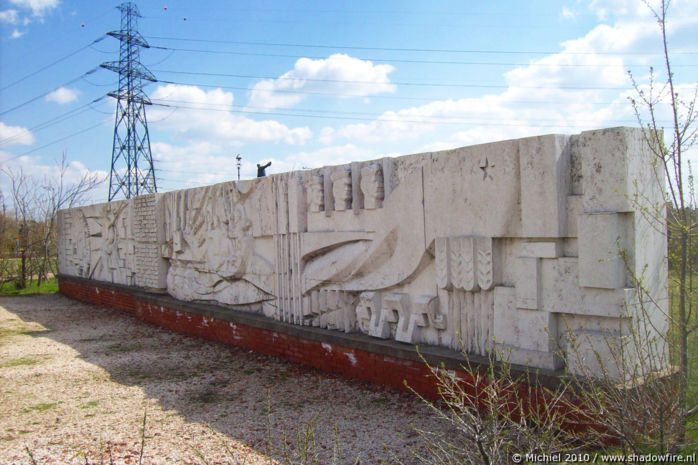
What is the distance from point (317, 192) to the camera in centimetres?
670

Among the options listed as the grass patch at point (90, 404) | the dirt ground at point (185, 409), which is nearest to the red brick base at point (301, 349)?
Answer: the dirt ground at point (185, 409)

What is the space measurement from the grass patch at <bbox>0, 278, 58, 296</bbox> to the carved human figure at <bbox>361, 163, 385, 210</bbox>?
14.0 m

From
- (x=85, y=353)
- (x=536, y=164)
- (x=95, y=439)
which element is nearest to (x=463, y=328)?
(x=536, y=164)

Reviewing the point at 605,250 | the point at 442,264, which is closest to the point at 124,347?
the point at 442,264

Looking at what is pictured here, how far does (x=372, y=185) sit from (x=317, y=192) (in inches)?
39.7

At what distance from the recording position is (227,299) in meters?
8.63

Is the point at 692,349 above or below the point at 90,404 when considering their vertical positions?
above

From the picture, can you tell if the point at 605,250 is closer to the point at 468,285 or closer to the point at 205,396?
the point at 468,285

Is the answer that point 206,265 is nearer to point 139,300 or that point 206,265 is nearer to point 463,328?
point 139,300

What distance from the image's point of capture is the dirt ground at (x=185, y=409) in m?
4.41

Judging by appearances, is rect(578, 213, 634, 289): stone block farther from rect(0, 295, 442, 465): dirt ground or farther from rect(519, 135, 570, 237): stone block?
rect(0, 295, 442, 465): dirt ground

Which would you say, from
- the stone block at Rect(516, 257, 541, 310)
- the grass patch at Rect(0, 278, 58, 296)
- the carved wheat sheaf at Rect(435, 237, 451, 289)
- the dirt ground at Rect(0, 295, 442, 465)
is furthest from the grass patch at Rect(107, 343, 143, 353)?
the grass patch at Rect(0, 278, 58, 296)

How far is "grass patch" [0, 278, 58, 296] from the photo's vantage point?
16172mm

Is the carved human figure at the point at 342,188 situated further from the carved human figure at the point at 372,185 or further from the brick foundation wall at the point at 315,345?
the brick foundation wall at the point at 315,345
